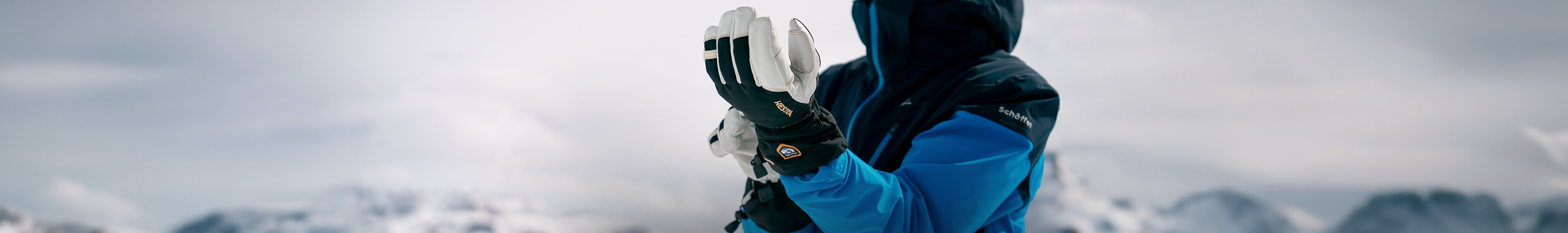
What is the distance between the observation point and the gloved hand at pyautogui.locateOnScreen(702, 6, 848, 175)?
0.65m

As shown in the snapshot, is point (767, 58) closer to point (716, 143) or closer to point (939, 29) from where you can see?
point (716, 143)

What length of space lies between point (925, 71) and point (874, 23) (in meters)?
0.14

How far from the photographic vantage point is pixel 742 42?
25.7 inches

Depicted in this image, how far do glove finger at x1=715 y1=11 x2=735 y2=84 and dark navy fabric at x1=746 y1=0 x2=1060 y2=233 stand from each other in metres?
0.20

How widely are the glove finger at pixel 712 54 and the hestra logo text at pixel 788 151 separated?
0.12 meters

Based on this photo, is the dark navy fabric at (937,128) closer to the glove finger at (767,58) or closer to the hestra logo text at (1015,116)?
the hestra logo text at (1015,116)

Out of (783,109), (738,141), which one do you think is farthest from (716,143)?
(783,109)

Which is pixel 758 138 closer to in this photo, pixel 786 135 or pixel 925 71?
pixel 786 135


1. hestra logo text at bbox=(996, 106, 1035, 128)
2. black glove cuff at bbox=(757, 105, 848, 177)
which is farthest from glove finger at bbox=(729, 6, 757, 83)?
hestra logo text at bbox=(996, 106, 1035, 128)

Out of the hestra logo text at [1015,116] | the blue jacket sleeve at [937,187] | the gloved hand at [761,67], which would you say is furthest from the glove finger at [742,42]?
the hestra logo text at [1015,116]

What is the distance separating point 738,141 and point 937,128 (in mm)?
322

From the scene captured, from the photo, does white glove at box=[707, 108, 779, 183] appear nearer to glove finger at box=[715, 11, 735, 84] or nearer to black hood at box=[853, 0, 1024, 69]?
glove finger at box=[715, 11, 735, 84]

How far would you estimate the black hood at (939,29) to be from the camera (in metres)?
1.14

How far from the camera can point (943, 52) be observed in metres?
1.18
